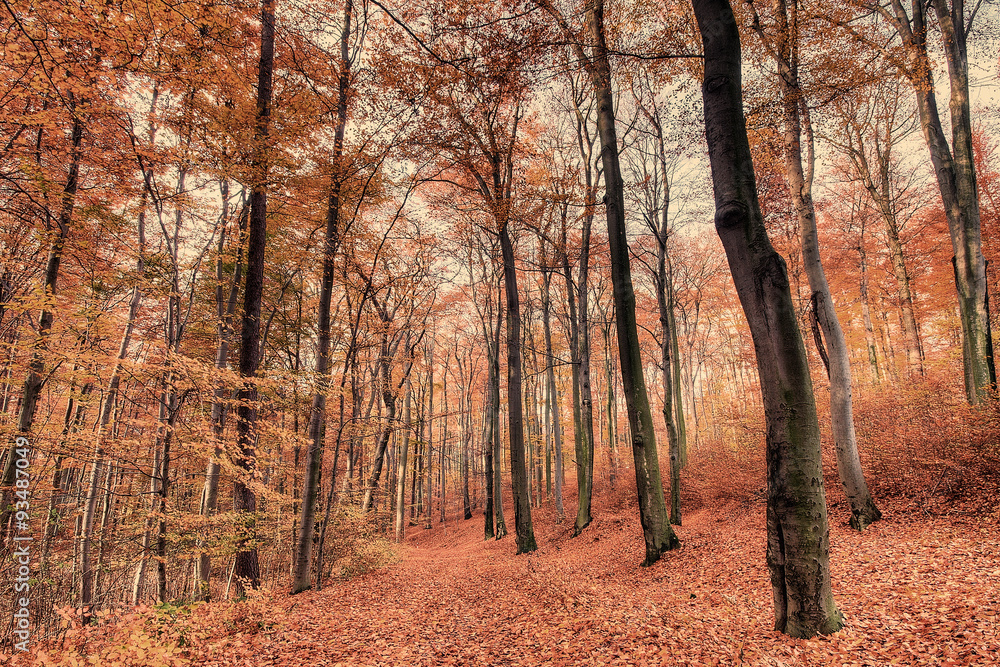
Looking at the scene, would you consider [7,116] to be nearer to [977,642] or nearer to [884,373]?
[977,642]

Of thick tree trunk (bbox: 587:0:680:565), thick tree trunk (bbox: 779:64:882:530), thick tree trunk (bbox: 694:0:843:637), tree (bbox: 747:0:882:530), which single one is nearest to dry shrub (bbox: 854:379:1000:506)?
tree (bbox: 747:0:882:530)

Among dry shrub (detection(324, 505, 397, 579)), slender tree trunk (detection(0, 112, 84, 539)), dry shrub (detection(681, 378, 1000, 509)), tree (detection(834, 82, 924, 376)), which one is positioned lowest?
dry shrub (detection(324, 505, 397, 579))

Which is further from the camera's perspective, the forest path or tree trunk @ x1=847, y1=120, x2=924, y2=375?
tree trunk @ x1=847, y1=120, x2=924, y2=375

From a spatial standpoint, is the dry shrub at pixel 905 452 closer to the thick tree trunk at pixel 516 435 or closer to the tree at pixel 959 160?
the tree at pixel 959 160

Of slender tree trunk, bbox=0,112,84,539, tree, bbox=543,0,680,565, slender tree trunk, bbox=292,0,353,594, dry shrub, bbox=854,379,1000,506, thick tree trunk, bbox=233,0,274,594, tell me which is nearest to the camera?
A: slender tree trunk, bbox=0,112,84,539

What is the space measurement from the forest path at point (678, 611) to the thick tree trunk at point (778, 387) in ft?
1.25

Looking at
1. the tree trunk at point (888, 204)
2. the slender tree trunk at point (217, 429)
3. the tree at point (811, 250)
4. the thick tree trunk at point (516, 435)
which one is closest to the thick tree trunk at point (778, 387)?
the tree at point (811, 250)

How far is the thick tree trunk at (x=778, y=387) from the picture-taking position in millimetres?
3084

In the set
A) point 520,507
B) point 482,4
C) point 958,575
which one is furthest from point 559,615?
point 482,4

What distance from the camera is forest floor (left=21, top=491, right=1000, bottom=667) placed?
3.04m

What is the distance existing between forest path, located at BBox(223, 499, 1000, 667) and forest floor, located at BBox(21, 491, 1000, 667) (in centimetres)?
2

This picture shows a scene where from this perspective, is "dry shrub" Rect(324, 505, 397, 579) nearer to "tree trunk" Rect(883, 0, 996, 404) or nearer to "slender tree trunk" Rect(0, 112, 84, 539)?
"slender tree trunk" Rect(0, 112, 84, 539)

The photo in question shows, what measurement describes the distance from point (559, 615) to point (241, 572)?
5.64 m

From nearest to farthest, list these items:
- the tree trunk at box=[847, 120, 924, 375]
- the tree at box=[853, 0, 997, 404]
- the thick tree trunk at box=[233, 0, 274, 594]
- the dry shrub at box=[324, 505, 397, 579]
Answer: the thick tree trunk at box=[233, 0, 274, 594], the tree at box=[853, 0, 997, 404], the dry shrub at box=[324, 505, 397, 579], the tree trunk at box=[847, 120, 924, 375]
